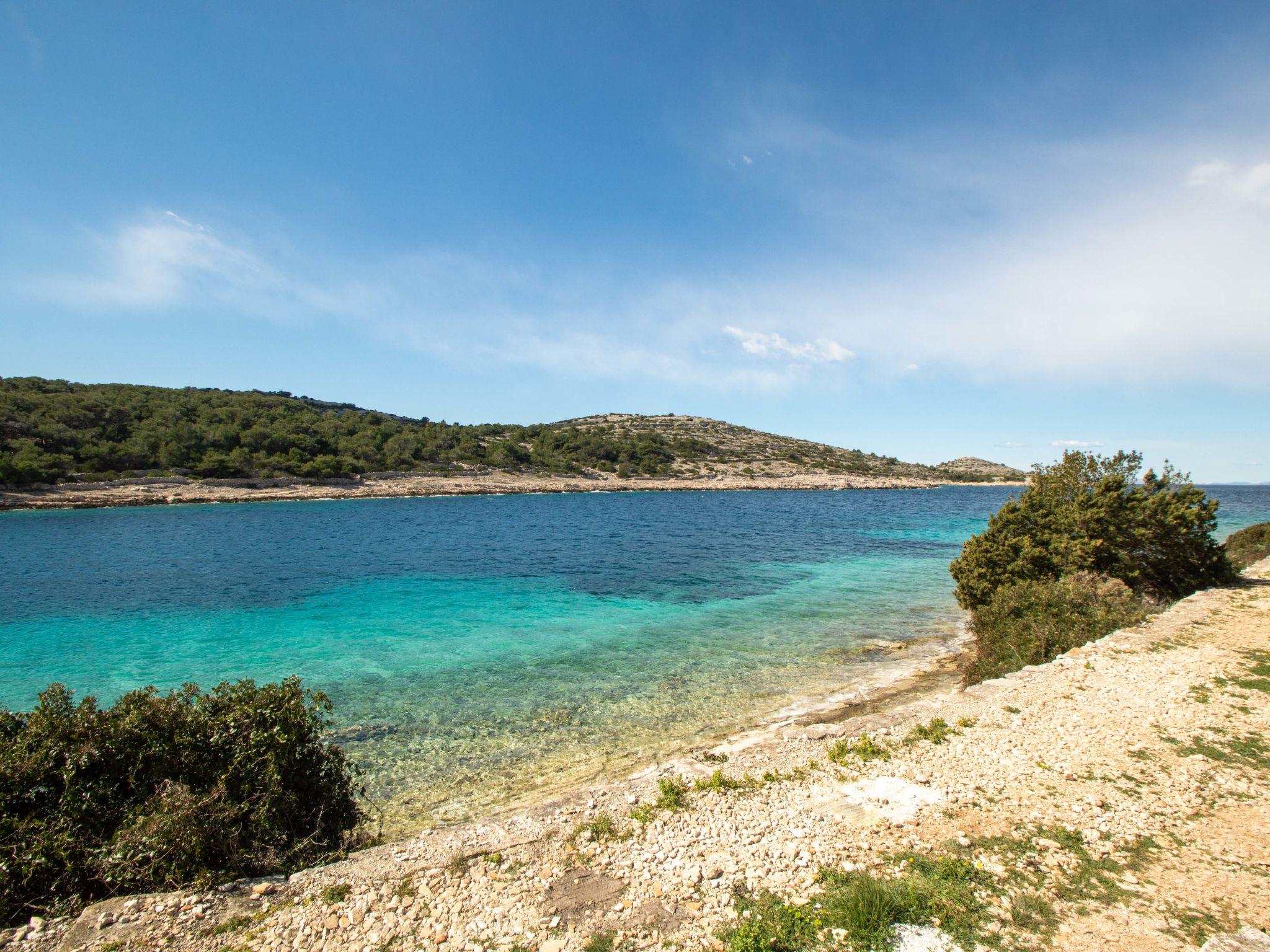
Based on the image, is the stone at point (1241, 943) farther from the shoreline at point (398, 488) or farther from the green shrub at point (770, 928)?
the shoreline at point (398, 488)

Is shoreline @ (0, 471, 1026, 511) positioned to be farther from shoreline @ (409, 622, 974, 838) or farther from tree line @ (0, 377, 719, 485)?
shoreline @ (409, 622, 974, 838)

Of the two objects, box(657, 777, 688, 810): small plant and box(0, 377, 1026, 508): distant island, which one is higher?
box(0, 377, 1026, 508): distant island

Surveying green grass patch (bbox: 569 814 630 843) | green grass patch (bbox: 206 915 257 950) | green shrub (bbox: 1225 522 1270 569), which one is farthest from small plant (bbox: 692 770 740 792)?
green shrub (bbox: 1225 522 1270 569)

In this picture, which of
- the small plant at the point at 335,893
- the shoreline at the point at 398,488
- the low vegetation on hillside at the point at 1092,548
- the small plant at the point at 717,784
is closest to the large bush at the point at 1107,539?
the low vegetation on hillside at the point at 1092,548

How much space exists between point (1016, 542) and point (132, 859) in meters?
20.5

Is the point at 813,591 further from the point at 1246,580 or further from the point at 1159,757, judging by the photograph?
the point at 1159,757

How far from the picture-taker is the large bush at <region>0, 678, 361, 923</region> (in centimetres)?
520

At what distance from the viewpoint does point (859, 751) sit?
27.5 ft

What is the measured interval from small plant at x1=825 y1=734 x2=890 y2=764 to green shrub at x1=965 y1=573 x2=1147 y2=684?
6.28 meters

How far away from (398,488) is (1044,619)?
84452mm

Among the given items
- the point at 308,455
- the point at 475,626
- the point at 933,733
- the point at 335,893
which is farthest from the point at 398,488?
the point at 933,733

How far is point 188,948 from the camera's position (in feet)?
15.2

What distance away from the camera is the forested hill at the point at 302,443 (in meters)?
70.6

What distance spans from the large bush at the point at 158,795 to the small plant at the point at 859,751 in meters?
6.73
